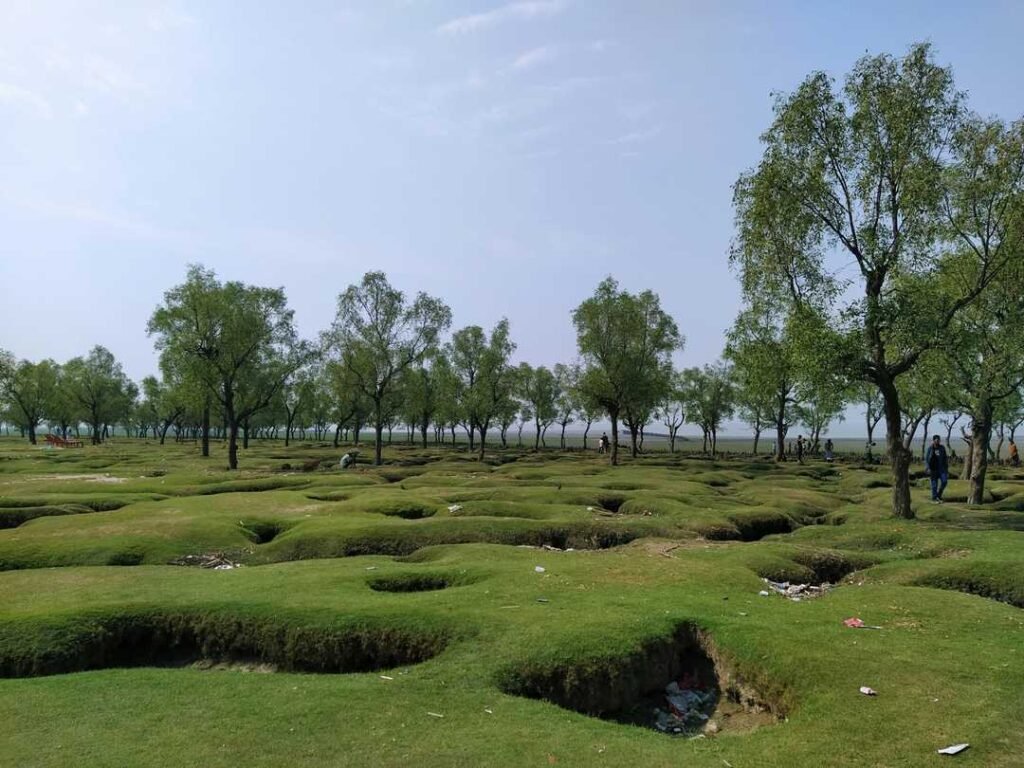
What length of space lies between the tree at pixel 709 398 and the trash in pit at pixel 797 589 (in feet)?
296

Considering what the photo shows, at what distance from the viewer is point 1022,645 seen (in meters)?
11.9

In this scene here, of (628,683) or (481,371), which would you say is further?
(481,371)

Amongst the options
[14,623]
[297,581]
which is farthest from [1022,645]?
[14,623]

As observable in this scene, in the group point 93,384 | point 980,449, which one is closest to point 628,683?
point 980,449

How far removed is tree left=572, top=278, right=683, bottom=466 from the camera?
66.9m

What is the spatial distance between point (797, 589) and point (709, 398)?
93.0m

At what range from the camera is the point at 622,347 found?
2660 inches

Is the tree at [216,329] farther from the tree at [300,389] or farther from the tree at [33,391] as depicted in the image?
the tree at [33,391]

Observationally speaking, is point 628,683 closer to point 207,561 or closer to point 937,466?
point 207,561

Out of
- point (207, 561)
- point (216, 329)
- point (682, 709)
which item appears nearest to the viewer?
point (682, 709)

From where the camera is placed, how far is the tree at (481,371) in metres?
84.5

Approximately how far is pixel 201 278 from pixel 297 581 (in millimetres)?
52071

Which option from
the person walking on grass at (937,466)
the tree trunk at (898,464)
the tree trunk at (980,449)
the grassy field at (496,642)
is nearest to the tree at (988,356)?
the tree trunk at (980,449)

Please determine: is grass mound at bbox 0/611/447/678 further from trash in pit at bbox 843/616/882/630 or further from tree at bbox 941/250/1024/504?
tree at bbox 941/250/1024/504
